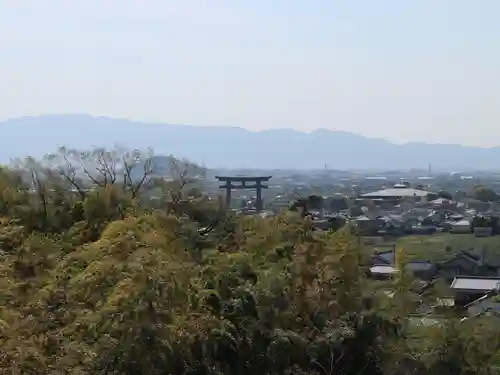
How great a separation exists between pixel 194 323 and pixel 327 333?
4.61ft

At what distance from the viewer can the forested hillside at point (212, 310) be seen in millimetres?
6441

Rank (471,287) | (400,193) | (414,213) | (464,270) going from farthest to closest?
1. (400,193)
2. (414,213)
3. (464,270)
4. (471,287)

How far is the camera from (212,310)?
721 centimetres

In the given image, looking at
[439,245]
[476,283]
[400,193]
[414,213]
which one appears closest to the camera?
[476,283]

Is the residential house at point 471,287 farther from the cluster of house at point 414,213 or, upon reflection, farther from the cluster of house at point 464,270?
the cluster of house at point 414,213

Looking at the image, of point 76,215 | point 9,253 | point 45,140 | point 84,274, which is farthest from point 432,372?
point 45,140

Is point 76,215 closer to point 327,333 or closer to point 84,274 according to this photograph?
point 84,274

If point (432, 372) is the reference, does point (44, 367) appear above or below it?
above

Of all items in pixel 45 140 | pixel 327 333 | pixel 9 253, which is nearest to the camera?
pixel 327 333

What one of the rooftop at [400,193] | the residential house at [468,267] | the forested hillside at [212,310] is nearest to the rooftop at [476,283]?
the residential house at [468,267]

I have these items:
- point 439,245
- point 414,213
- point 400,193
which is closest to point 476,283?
point 439,245

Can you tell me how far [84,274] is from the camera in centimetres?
758

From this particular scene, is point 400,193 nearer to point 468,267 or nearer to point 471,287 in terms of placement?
point 468,267

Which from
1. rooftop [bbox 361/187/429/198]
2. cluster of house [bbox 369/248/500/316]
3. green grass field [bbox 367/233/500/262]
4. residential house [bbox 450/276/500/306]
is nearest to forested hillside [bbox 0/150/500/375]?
residential house [bbox 450/276/500/306]
